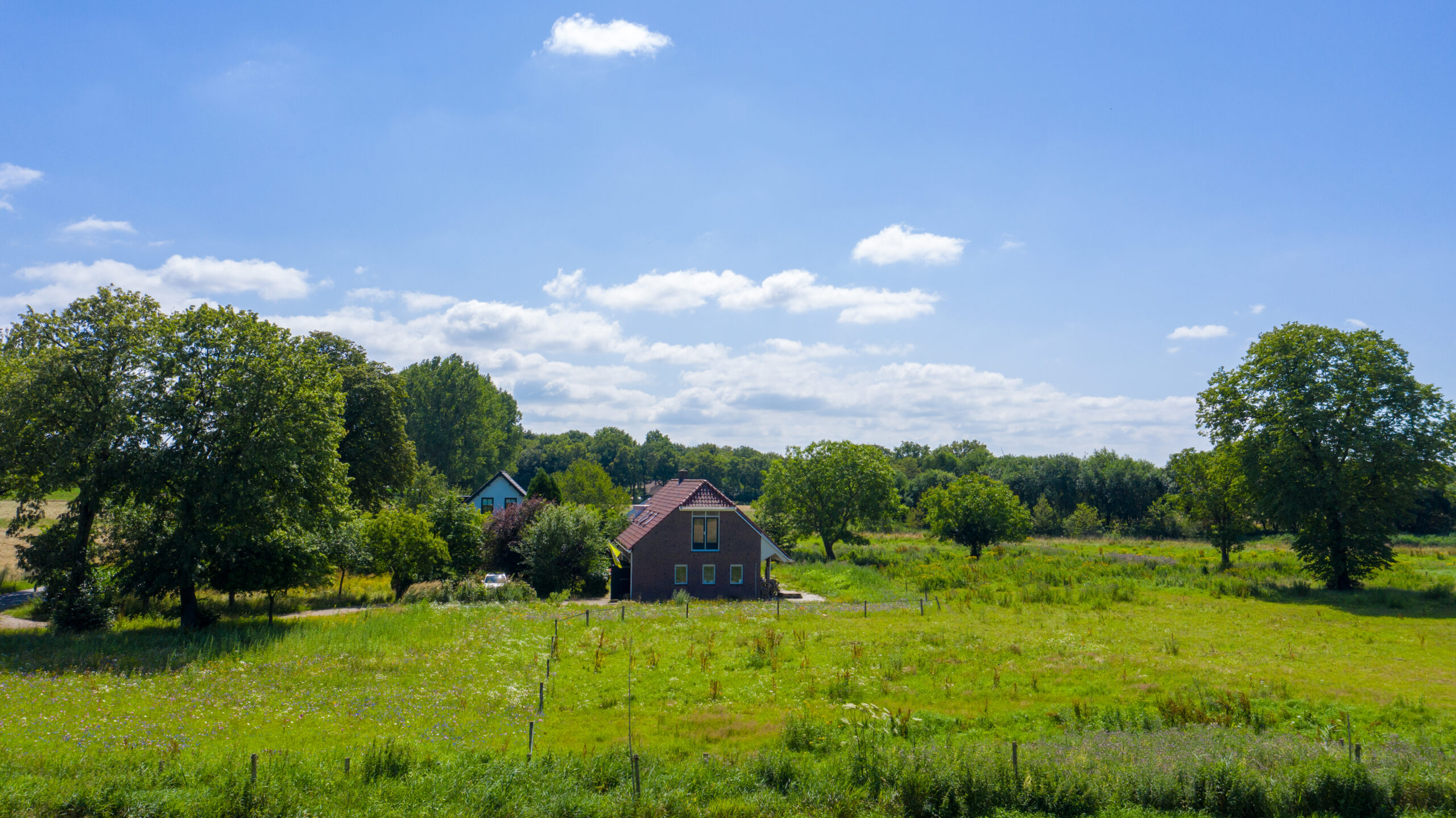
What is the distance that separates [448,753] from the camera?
39.1 feet

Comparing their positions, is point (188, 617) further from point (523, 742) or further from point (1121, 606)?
point (1121, 606)

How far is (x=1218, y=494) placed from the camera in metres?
46.3

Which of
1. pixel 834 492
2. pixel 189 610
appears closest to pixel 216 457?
pixel 189 610

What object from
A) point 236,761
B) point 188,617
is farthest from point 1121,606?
point 188,617

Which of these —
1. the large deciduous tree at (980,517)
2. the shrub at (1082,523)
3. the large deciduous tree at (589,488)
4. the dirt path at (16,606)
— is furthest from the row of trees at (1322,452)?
the dirt path at (16,606)

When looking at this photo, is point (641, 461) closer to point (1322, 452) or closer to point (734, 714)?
point (1322, 452)

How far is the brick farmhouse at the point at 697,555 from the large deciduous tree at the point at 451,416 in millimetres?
50107

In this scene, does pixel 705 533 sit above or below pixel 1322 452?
below

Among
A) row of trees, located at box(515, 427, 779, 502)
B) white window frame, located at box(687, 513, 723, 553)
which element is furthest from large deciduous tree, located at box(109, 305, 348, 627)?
row of trees, located at box(515, 427, 779, 502)

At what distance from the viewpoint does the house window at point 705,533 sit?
3912 cm

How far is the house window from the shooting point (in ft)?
128

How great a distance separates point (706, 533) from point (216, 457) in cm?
2248

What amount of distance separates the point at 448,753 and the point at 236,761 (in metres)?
3.03

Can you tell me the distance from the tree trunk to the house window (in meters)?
21.7
